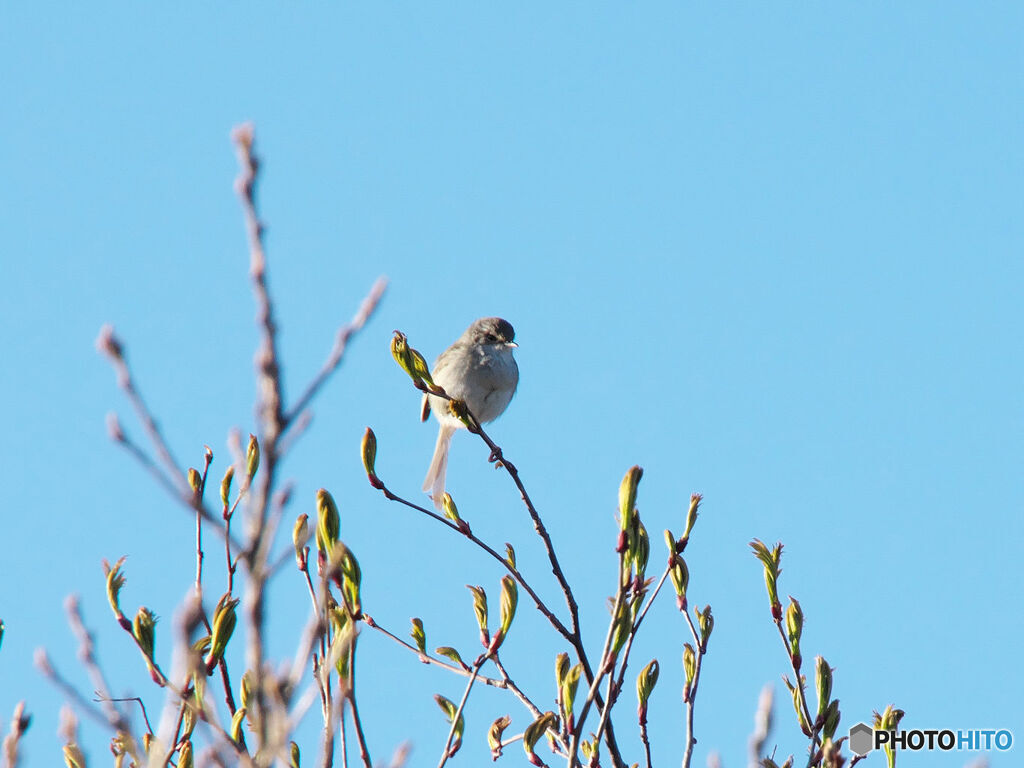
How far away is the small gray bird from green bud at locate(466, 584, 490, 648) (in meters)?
4.33

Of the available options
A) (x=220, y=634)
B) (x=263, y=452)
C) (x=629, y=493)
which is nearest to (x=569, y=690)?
(x=629, y=493)

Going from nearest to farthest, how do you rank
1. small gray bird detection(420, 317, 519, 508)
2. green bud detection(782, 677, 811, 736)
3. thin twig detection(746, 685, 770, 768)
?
1. thin twig detection(746, 685, 770, 768)
2. green bud detection(782, 677, 811, 736)
3. small gray bird detection(420, 317, 519, 508)

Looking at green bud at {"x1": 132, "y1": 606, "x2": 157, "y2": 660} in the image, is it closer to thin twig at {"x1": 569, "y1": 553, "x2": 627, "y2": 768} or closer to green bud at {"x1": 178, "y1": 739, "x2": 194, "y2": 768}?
green bud at {"x1": 178, "y1": 739, "x2": 194, "y2": 768}

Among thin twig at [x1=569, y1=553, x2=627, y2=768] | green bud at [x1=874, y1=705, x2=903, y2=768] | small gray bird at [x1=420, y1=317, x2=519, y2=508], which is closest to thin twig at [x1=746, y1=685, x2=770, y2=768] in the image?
thin twig at [x1=569, y1=553, x2=627, y2=768]

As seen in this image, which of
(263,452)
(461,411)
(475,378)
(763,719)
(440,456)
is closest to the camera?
(263,452)

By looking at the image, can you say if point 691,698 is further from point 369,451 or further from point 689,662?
point 369,451

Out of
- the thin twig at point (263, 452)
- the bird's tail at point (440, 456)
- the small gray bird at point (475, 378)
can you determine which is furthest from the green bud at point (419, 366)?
the bird's tail at point (440, 456)

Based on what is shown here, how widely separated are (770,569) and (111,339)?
7.93ft

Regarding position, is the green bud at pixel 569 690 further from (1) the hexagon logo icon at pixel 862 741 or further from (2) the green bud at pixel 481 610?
(1) the hexagon logo icon at pixel 862 741

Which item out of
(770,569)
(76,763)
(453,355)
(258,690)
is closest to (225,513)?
(76,763)

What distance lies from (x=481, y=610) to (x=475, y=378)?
4.71 metres

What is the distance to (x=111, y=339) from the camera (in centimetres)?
127

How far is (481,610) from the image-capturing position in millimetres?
3045

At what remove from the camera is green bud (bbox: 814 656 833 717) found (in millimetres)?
3010
